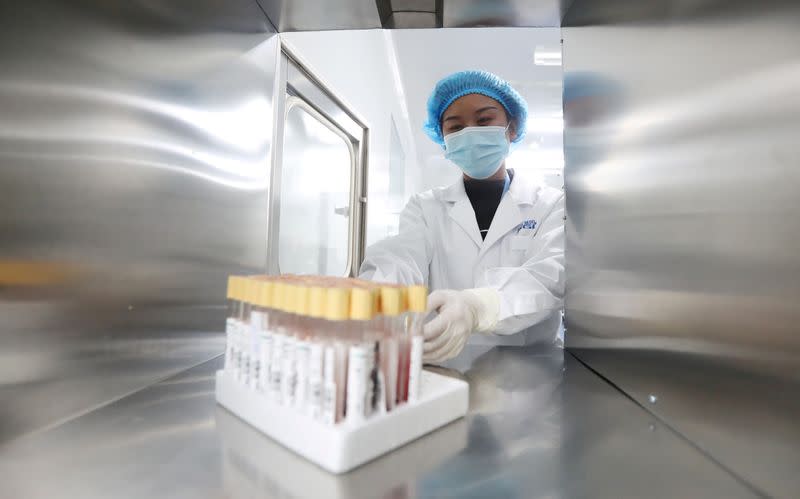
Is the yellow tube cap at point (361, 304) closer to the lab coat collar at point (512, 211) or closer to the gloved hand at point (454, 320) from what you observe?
the gloved hand at point (454, 320)

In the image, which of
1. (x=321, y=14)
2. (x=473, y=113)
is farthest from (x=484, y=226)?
(x=321, y=14)

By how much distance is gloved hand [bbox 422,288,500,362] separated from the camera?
102 cm

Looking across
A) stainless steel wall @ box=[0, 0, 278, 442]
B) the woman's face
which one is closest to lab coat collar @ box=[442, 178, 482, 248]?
the woman's face

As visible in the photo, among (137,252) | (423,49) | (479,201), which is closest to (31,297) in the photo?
(137,252)

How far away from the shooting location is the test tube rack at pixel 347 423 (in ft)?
1.69

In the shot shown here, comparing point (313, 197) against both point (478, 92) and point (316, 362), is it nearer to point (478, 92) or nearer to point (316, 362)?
point (478, 92)

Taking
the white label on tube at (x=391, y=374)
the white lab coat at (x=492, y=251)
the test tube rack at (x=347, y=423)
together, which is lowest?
the test tube rack at (x=347, y=423)

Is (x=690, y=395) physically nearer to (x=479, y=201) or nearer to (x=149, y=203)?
(x=149, y=203)

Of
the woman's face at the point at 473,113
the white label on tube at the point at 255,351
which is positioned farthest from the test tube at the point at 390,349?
the woman's face at the point at 473,113

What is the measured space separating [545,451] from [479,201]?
4.96 feet

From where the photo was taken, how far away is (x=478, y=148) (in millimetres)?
1868

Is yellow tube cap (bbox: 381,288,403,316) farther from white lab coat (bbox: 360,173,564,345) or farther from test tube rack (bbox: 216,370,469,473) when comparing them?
white lab coat (bbox: 360,173,564,345)

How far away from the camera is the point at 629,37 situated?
0.84 metres

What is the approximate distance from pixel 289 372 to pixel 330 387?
88mm
